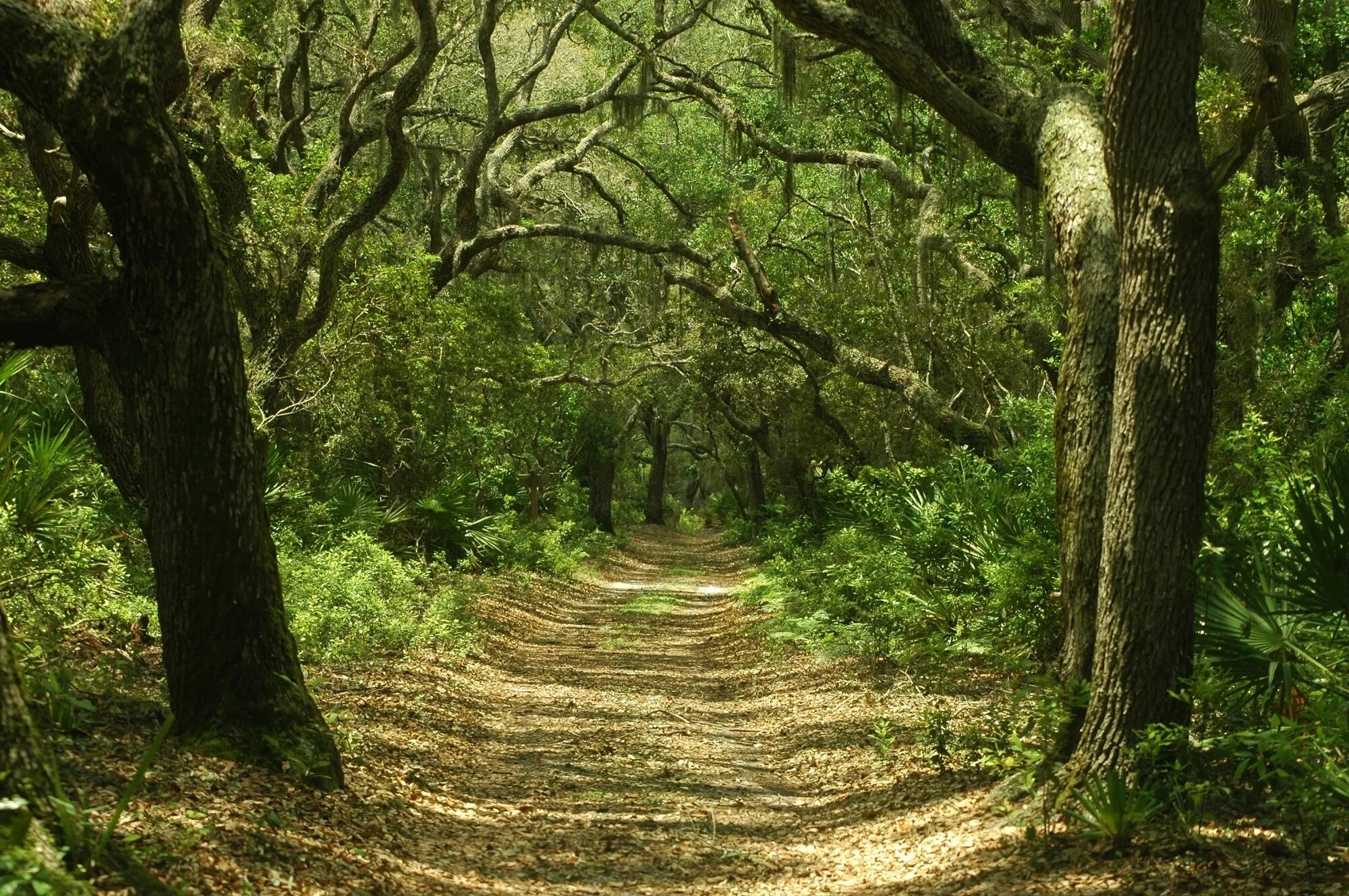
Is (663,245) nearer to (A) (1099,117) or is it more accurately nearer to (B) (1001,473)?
(B) (1001,473)

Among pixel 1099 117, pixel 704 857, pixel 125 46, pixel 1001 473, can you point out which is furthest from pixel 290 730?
pixel 1001 473

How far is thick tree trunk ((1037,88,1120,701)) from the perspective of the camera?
6621mm

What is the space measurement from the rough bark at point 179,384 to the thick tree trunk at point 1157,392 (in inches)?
168

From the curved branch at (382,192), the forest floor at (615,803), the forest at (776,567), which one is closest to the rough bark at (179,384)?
the forest at (776,567)

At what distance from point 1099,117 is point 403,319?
9.86m

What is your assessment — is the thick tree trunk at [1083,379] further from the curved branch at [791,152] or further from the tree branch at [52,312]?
the curved branch at [791,152]

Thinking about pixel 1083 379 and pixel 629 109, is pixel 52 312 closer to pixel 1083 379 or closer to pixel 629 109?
pixel 1083 379

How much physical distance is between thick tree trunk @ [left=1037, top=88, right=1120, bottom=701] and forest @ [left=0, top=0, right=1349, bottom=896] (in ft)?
0.09

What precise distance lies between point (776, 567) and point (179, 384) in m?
17.6

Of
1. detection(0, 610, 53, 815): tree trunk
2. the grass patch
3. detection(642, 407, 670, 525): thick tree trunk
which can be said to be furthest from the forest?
Result: detection(642, 407, 670, 525): thick tree trunk

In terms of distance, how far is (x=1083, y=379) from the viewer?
6.73 m

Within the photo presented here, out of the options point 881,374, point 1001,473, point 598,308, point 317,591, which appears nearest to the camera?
point 317,591

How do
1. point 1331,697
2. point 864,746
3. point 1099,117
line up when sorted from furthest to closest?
1. point 864,746
2. point 1099,117
3. point 1331,697

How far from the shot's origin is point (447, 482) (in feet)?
65.0
